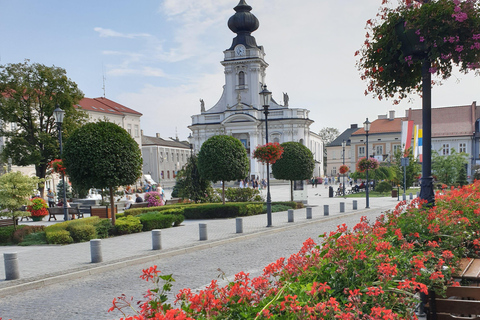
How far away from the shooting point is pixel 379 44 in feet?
18.3

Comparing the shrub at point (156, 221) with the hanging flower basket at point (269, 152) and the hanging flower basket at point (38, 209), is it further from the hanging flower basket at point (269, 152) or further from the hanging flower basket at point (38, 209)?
the hanging flower basket at point (38, 209)

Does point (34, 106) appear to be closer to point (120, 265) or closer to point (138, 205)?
point (138, 205)

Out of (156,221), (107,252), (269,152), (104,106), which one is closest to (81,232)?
(107,252)

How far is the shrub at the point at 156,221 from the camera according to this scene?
1638cm

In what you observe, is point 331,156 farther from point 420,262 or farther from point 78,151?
point 420,262

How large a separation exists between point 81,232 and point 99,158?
258 cm

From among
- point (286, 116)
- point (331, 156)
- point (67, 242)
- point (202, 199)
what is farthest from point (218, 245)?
point (331, 156)

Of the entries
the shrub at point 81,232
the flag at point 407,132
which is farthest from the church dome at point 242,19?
the shrub at point 81,232

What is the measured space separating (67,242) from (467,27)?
12.9 meters

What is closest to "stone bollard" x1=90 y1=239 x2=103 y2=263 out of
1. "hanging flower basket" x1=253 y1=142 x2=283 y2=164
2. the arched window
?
"hanging flower basket" x1=253 y1=142 x2=283 y2=164

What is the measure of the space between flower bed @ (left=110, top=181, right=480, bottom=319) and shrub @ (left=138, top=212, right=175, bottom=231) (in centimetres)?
1302

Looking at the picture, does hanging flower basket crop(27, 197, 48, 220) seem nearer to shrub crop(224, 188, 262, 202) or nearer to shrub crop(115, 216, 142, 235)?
shrub crop(115, 216, 142, 235)

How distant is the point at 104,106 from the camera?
2948 inches

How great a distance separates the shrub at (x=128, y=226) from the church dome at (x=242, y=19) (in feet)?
210
